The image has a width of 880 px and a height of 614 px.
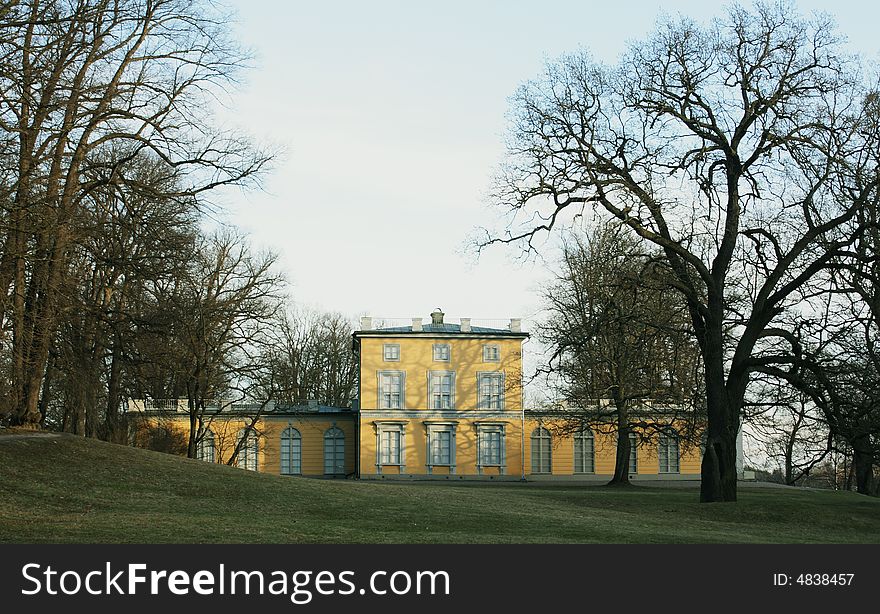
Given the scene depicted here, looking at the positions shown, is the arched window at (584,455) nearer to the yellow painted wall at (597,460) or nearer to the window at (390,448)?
the yellow painted wall at (597,460)

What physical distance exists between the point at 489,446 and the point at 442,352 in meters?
6.01

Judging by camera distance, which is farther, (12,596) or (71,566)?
(71,566)

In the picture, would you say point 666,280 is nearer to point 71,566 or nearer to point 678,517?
point 678,517

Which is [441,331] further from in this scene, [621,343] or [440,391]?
[621,343]

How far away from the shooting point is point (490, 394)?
2410 inches

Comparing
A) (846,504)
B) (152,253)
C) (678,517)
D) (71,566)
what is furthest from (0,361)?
(846,504)

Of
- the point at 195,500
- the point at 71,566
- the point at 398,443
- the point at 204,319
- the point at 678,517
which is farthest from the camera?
the point at 398,443

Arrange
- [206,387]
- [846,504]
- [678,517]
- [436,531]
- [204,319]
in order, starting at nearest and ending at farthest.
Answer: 1. [436,531]
2. [678,517]
3. [846,504]
4. [204,319]
5. [206,387]

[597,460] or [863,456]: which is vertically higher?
[863,456]

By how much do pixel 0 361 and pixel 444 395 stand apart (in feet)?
129

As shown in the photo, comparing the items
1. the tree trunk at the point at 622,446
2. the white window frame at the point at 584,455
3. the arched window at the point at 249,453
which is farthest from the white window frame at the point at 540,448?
the arched window at the point at 249,453

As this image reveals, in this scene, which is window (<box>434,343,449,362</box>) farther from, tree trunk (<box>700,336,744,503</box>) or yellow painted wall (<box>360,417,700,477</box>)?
tree trunk (<box>700,336,744,503</box>)

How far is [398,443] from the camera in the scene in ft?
200

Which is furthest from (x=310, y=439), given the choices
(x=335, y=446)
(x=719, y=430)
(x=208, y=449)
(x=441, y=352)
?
(x=719, y=430)
